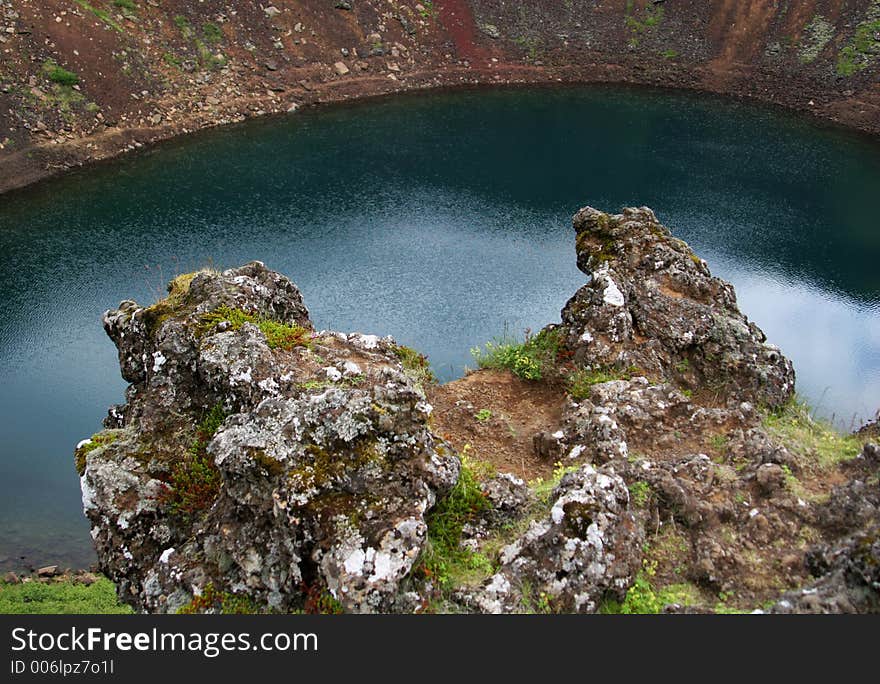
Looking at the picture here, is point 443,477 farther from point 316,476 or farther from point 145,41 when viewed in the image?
point 145,41

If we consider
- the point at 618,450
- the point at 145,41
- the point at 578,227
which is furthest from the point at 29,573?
the point at 145,41

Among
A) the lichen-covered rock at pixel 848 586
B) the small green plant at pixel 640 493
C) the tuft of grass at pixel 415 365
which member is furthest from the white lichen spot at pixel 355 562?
the tuft of grass at pixel 415 365

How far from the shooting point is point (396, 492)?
1016 cm

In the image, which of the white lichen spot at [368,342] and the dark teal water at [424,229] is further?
the dark teal water at [424,229]

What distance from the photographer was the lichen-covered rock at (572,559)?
9.45 metres

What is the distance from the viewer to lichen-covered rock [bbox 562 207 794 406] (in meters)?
16.1

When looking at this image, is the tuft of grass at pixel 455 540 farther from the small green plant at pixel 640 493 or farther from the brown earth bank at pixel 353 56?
the brown earth bank at pixel 353 56

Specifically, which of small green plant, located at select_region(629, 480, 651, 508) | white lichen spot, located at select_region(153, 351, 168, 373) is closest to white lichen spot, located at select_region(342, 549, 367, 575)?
small green plant, located at select_region(629, 480, 651, 508)

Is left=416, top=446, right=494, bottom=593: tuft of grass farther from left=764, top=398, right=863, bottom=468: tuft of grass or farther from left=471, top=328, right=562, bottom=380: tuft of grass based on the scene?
left=764, top=398, right=863, bottom=468: tuft of grass

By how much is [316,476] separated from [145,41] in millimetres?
50146

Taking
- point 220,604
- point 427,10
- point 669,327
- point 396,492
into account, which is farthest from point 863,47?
point 220,604

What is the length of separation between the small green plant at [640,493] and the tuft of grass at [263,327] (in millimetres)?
6559

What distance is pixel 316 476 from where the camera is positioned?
1010 cm

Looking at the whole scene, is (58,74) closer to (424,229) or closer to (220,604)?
(424,229)
